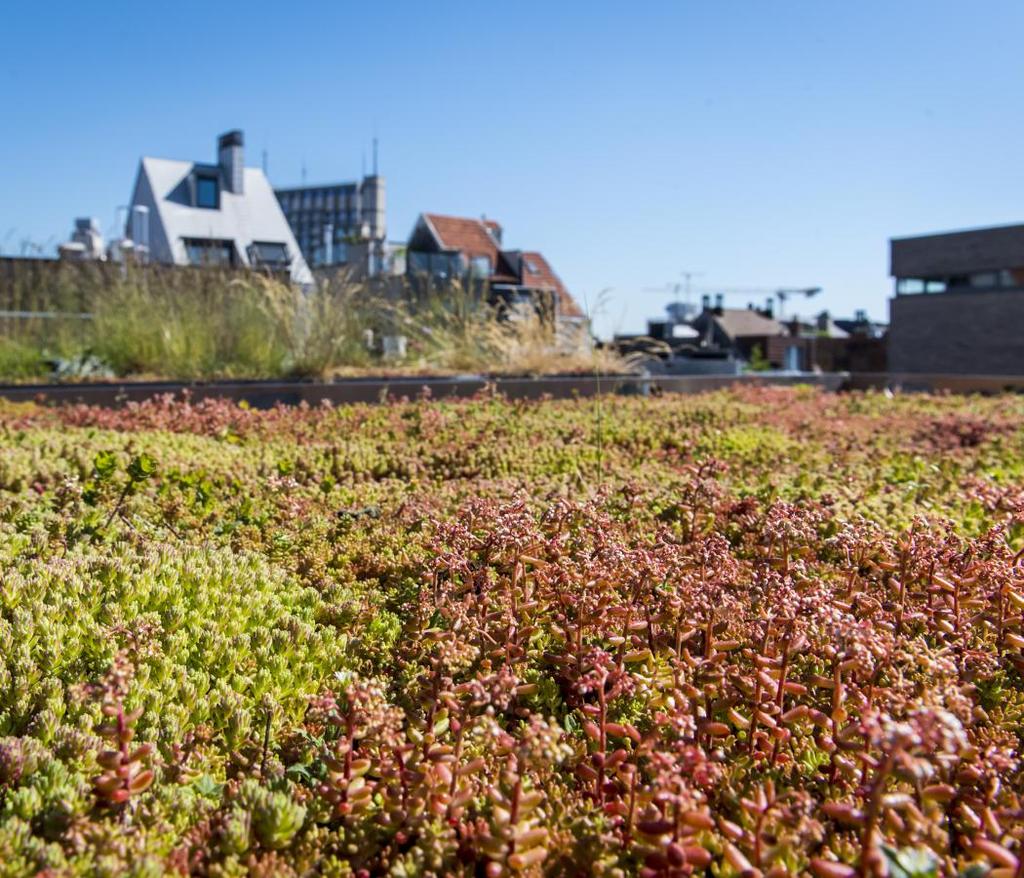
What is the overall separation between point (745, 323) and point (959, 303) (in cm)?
1433

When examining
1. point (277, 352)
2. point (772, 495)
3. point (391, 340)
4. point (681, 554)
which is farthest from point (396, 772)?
point (391, 340)

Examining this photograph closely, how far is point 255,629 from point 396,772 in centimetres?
72

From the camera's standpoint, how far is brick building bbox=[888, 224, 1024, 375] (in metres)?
31.3

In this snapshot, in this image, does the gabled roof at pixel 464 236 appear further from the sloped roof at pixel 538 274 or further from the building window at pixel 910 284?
the building window at pixel 910 284

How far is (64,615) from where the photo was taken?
2.18 m

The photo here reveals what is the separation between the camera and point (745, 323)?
153 ft

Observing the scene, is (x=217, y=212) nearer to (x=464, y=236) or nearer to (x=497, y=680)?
(x=464, y=236)

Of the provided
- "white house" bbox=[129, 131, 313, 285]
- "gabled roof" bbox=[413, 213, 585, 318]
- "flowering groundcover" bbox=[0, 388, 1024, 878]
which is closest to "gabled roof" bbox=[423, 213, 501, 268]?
"gabled roof" bbox=[413, 213, 585, 318]

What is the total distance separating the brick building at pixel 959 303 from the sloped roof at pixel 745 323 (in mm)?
9870

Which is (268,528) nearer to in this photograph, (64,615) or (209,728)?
(64,615)

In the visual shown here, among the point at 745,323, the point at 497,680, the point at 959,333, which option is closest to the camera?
the point at 497,680

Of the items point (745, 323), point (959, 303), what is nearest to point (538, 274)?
point (745, 323)

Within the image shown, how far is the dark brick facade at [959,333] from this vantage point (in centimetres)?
3122

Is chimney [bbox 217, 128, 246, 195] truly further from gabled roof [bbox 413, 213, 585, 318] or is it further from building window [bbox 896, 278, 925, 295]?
building window [bbox 896, 278, 925, 295]
